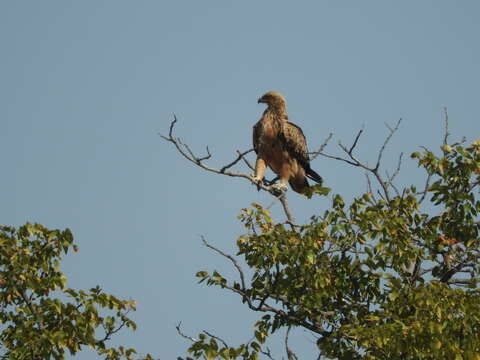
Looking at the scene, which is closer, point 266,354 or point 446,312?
point 446,312

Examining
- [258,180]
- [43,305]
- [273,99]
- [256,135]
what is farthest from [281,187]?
[43,305]

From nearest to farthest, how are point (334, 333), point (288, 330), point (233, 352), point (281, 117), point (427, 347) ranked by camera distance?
point (427, 347) < point (233, 352) < point (334, 333) < point (288, 330) < point (281, 117)

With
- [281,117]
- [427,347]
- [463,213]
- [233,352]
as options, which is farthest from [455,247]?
[281,117]

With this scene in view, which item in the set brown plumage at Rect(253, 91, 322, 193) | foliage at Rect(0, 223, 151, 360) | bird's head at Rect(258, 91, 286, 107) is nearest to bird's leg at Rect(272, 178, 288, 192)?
brown plumage at Rect(253, 91, 322, 193)

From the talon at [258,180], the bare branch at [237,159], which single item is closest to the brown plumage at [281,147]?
the talon at [258,180]

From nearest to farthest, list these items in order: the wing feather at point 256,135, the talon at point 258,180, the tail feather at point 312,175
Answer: the talon at point 258,180
the wing feather at point 256,135
the tail feather at point 312,175

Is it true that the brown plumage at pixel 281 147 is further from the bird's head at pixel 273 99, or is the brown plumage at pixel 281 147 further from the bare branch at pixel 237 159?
the bare branch at pixel 237 159

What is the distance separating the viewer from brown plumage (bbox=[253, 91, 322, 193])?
1221 centimetres

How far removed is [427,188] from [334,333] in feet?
6.27

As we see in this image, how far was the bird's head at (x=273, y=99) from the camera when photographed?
1280 centimetres

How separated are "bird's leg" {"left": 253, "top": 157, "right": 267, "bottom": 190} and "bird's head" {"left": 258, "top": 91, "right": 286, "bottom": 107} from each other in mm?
1214

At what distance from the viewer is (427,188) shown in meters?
7.99

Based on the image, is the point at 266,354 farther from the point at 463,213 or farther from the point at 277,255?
the point at 463,213

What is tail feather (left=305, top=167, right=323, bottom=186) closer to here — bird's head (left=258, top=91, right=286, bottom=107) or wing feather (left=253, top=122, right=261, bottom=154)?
wing feather (left=253, top=122, right=261, bottom=154)
